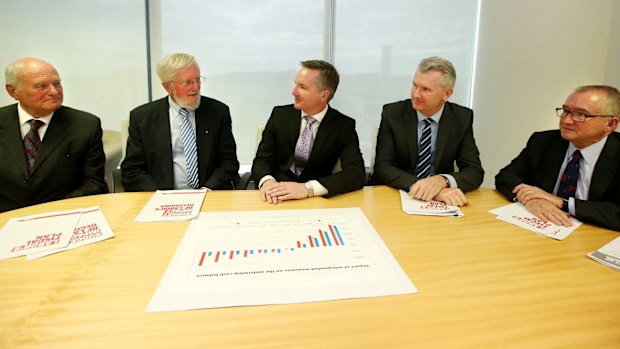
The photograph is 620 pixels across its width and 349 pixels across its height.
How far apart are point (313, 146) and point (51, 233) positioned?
1515 mm

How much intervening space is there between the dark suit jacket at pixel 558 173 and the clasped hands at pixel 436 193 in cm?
30

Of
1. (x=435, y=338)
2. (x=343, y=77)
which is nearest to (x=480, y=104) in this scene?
(x=343, y=77)

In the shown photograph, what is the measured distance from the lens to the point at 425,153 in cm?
246

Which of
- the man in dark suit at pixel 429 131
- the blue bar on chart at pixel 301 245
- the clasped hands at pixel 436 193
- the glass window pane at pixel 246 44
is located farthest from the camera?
the glass window pane at pixel 246 44

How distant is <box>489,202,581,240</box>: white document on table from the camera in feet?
4.91

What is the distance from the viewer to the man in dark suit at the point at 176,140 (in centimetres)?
248

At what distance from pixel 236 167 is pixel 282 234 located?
1.43m

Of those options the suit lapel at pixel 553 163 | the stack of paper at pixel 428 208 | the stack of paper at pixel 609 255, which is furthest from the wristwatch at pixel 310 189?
the suit lapel at pixel 553 163

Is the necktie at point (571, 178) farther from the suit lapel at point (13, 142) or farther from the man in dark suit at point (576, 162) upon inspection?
the suit lapel at point (13, 142)

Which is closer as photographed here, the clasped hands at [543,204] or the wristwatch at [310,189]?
the clasped hands at [543,204]

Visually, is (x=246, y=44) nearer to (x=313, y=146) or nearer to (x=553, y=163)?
(x=313, y=146)

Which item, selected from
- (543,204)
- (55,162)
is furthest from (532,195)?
(55,162)

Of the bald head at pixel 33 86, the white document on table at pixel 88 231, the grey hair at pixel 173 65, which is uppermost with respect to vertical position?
the grey hair at pixel 173 65

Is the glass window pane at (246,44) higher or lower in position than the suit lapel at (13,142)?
higher
